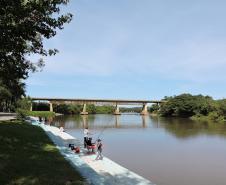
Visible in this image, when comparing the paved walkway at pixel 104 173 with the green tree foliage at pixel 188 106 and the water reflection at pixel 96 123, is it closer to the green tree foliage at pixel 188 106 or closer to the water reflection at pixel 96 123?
the water reflection at pixel 96 123

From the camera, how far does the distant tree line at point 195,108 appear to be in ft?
316

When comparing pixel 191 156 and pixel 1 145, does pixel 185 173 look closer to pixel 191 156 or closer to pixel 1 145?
pixel 191 156

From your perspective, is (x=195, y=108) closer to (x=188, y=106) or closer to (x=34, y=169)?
(x=188, y=106)

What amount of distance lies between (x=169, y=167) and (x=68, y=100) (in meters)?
127

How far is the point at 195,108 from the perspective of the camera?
11850cm

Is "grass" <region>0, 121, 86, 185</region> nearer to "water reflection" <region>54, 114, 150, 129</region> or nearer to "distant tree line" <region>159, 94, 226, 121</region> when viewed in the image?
"water reflection" <region>54, 114, 150, 129</region>

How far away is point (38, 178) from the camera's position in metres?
13.8

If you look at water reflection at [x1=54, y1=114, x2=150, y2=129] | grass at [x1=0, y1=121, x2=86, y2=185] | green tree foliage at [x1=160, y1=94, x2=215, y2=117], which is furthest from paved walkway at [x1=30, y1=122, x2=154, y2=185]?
green tree foliage at [x1=160, y1=94, x2=215, y2=117]

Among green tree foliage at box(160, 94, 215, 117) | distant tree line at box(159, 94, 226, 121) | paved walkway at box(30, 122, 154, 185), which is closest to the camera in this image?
paved walkway at box(30, 122, 154, 185)

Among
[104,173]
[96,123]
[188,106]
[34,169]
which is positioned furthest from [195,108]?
[34,169]

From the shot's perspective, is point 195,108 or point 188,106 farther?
point 188,106

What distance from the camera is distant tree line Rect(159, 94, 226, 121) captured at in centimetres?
9638

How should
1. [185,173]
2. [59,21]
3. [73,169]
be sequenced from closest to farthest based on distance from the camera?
1. [59,21]
2. [73,169]
3. [185,173]

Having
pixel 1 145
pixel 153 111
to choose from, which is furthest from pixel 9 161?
pixel 153 111
